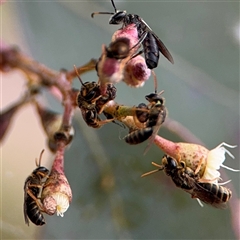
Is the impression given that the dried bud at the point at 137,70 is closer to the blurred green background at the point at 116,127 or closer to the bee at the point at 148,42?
the bee at the point at 148,42

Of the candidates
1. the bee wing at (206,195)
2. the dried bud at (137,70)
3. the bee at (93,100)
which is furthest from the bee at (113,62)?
the bee wing at (206,195)

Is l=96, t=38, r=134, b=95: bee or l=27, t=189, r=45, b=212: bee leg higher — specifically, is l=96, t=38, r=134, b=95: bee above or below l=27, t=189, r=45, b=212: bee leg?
above

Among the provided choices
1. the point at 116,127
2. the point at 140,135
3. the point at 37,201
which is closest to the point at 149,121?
the point at 140,135

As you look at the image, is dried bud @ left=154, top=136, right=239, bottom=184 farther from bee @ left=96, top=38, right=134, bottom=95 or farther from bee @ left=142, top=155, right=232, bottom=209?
bee @ left=96, top=38, right=134, bottom=95

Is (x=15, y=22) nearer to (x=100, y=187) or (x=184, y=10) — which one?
(x=184, y=10)

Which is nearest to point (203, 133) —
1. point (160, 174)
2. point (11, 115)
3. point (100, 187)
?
point (160, 174)

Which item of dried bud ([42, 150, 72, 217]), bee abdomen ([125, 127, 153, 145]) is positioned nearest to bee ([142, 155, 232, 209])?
bee abdomen ([125, 127, 153, 145])

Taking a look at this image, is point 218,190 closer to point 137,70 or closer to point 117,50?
point 137,70

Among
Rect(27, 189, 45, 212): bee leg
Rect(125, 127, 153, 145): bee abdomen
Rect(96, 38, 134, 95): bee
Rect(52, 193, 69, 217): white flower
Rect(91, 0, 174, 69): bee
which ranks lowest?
Rect(27, 189, 45, 212): bee leg
